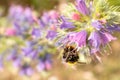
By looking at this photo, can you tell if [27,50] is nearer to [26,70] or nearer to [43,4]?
[26,70]

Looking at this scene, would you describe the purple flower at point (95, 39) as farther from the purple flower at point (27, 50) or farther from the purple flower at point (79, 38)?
the purple flower at point (27, 50)

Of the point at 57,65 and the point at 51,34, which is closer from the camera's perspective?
the point at 51,34

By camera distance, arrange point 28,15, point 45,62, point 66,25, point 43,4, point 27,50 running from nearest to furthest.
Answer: point 66,25 < point 27,50 < point 45,62 < point 28,15 < point 43,4

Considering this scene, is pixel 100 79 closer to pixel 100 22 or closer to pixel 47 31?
pixel 47 31

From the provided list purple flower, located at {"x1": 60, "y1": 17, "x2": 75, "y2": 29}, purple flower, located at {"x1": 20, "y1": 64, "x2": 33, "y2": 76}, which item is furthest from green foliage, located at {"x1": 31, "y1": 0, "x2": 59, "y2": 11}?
purple flower, located at {"x1": 60, "y1": 17, "x2": 75, "y2": 29}

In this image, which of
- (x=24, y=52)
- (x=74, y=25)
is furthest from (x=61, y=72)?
(x=74, y=25)

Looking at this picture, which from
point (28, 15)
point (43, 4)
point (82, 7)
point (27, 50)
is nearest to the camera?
point (82, 7)

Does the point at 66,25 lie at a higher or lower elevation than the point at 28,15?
lower

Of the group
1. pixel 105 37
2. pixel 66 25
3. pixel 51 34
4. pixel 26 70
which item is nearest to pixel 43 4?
pixel 26 70

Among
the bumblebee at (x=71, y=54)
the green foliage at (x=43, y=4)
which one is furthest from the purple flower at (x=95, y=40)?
the green foliage at (x=43, y=4)
